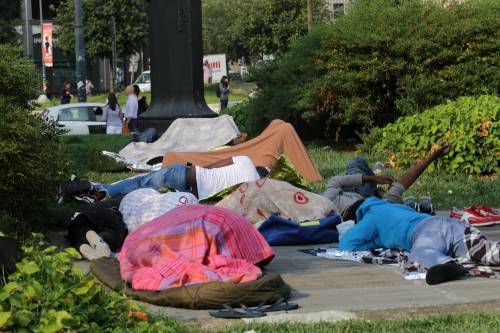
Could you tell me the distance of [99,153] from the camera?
1447cm

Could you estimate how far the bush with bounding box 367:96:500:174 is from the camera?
12.8 m

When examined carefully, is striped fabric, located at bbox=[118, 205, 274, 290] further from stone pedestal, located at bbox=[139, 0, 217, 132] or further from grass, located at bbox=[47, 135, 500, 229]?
stone pedestal, located at bbox=[139, 0, 217, 132]

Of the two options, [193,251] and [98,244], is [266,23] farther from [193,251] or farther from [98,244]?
[193,251]

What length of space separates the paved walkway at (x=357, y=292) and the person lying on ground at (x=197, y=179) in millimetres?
3235

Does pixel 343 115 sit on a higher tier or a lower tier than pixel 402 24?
lower

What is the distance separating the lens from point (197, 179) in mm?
10648

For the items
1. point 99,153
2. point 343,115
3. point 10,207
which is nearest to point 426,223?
point 10,207

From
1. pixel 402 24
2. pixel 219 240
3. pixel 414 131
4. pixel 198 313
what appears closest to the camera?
pixel 198 313

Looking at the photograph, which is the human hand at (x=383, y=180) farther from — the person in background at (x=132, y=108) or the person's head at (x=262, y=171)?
the person in background at (x=132, y=108)

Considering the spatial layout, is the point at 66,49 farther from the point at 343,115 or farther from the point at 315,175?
the point at 315,175

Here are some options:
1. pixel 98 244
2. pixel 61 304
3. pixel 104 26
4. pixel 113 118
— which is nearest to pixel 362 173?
pixel 98 244

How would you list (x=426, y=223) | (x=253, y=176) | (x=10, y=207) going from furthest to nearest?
(x=253, y=176)
(x=10, y=207)
(x=426, y=223)

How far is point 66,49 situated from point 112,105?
34767mm

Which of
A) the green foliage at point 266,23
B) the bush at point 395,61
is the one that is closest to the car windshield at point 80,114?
the bush at point 395,61
